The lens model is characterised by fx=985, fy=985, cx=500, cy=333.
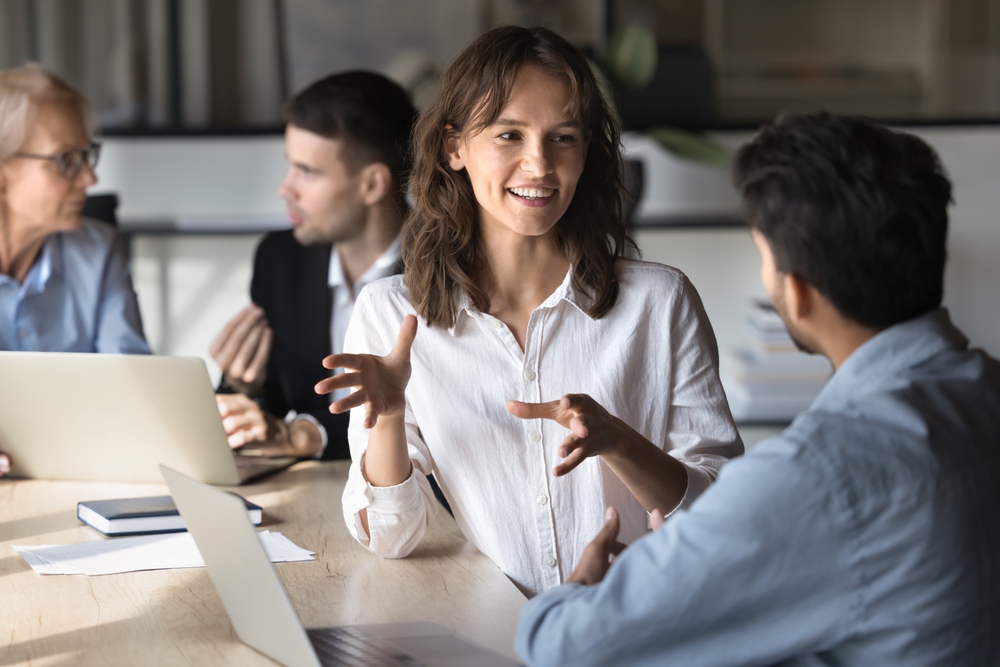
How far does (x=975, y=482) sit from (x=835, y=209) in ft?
0.85

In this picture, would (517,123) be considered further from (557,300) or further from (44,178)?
(44,178)

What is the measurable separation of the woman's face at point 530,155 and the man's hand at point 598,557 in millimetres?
547

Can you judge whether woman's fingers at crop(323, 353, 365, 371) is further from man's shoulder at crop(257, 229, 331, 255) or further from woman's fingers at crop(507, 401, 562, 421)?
man's shoulder at crop(257, 229, 331, 255)

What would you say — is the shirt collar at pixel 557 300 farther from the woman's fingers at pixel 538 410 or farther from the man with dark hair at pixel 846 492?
the man with dark hair at pixel 846 492

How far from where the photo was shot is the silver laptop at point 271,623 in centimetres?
96

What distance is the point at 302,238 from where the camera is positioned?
7.47ft

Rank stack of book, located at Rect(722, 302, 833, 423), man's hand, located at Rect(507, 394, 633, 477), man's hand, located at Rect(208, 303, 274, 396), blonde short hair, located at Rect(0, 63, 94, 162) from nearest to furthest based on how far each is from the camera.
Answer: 1. man's hand, located at Rect(507, 394, 633, 477)
2. man's hand, located at Rect(208, 303, 274, 396)
3. blonde short hair, located at Rect(0, 63, 94, 162)
4. stack of book, located at Rect(722, 302, 833, 423)

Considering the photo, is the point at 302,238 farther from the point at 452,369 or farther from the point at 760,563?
the point at 760,563

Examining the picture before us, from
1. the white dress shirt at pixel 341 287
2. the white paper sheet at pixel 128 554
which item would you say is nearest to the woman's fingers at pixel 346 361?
the white paper sheet at pixel 128 554

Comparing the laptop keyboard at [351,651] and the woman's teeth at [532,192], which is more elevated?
the woman's teeth at [532,192]

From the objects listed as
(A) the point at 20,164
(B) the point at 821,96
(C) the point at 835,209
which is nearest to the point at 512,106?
(C) the point at 835,209

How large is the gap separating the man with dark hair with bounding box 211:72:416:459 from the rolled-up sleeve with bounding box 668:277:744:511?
852 millimetres

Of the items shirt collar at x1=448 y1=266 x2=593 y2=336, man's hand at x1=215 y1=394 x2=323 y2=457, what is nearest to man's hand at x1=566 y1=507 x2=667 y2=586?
shirt collar at x1=448 y1=266 x2=593 y2=336

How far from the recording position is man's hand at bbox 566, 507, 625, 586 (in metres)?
0.99
